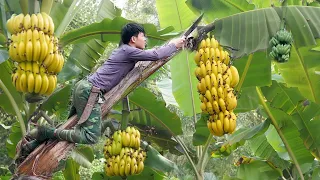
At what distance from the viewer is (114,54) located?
2.70 meters

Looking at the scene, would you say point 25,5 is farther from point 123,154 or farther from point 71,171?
point 71,171

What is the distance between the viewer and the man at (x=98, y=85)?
250 centimetres

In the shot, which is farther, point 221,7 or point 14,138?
point 14,138

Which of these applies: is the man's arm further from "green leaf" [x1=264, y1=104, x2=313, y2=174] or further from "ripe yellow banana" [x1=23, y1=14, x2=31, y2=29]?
"green leaf" [x1=264, y1=104, x2=313, y2=174]

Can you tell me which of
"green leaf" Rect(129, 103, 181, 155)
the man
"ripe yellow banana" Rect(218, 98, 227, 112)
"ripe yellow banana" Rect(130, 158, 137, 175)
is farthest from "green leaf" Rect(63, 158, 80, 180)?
"ripe yellow banana" Rect(218, 98, 227, 112)

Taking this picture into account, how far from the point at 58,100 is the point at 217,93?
1.70 metres

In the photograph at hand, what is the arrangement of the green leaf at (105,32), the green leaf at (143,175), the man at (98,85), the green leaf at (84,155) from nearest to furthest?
the man at (98,85)
the green leaf at (105,32)
the green leaf at (143,175)
the green leaf at (84,155)

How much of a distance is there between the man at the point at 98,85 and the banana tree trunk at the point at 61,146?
0.14 ft

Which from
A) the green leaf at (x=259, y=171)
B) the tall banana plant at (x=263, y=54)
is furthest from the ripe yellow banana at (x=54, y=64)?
the green leaf at (x=259, y=171)

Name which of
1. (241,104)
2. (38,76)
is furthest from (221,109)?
(241,104)

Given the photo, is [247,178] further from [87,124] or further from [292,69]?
[87,124]

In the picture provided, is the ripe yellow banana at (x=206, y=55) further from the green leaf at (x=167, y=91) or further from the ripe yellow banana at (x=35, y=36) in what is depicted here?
the green leaf at (x=167, y=91)

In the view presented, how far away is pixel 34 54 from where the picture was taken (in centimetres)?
257

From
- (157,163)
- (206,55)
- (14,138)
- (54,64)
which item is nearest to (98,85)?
(54,64)
